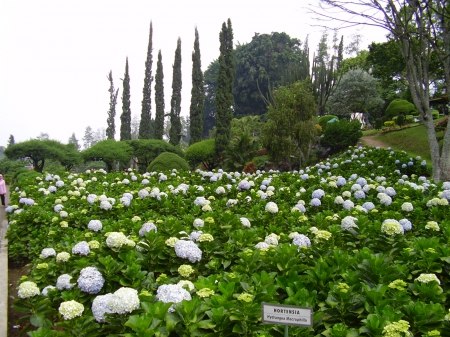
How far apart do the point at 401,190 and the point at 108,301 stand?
16.2 feet

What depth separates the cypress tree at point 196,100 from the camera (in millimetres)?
28578

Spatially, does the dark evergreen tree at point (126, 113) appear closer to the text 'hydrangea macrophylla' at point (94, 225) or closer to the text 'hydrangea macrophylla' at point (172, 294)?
the text 'hydrangea macrophylla' at point (94, 225)

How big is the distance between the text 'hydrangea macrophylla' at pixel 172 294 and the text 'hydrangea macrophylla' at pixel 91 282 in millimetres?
536

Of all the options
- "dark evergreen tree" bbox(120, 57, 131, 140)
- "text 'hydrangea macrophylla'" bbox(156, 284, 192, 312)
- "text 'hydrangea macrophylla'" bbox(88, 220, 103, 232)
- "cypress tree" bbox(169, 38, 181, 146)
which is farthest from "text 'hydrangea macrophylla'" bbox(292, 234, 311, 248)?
"dark evergreen tree" bbox(120, 57, 131, 140)

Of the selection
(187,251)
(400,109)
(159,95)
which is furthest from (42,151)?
(400,109)

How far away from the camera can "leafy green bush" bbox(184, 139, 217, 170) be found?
22062mm

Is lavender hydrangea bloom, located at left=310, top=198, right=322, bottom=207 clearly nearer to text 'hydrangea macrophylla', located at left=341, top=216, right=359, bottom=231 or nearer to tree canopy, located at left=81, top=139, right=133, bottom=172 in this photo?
text 'hydrangea macrophylla', located at left=341, top=216, right=359, bottom=231

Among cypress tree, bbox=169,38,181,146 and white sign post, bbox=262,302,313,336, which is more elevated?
cypress tree, bbox=169,38,181,146

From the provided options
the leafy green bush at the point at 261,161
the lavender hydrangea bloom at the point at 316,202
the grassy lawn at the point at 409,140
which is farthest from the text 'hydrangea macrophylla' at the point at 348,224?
the leafy green bush at the point at 261,161

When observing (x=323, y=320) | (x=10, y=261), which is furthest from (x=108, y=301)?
(x=10, y=261)

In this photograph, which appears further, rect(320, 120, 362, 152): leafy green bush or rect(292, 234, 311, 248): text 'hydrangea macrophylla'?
rect(320, 120, 362, 152): leafy green bush

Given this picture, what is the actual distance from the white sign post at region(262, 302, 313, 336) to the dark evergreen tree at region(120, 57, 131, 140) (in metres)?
33.5

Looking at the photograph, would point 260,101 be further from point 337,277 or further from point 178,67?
point 337,277

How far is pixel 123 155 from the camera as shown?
69.8 ft
